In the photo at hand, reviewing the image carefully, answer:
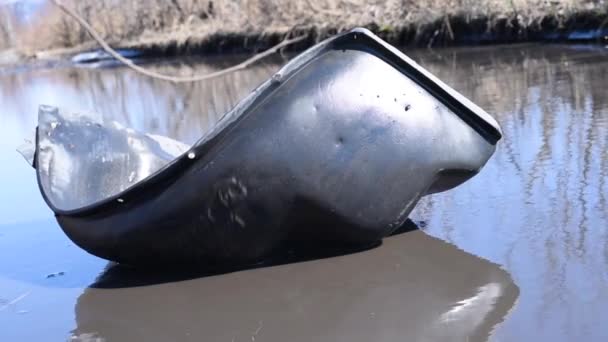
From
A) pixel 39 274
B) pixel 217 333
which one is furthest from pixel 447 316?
pixel 39 274

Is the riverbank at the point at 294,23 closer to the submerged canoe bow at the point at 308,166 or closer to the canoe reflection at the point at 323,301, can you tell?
the submerged canoe bow at the point at 308,166

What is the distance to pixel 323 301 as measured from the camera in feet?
9.53

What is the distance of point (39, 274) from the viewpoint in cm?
362

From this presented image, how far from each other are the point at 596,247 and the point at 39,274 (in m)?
2.37

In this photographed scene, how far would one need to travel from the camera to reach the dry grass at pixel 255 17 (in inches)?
523

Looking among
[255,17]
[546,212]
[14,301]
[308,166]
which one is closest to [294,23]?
[255,17]

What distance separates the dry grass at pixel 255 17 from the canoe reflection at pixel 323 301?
30.8 feet

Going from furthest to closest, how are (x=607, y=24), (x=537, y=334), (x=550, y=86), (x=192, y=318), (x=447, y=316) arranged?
1. (x=607, y=24)
2. (x=550, y=86)
3. (x=192, y=318)
4. (x=447, y=316)
5. (x=537, y=334)

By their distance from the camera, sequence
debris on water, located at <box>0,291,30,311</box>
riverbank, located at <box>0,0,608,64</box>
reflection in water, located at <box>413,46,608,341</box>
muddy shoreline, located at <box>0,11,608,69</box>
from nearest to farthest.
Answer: reflection in water, located at <box>413,46,608,341</box> < debris on water, located at <box>0,291,30,311</box> < muddy shoreline, located at <box>0,11,608,69</box> < riverbank, located at <box>0,0,608,64</box>

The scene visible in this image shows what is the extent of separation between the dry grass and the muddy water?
27.5ft

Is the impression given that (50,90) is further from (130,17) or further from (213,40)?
(130,17)

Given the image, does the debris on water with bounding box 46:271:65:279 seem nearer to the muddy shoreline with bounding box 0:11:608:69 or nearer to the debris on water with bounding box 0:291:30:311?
the debris on water with bounding box 0:291:30:311

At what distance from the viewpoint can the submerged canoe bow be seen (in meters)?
3.04

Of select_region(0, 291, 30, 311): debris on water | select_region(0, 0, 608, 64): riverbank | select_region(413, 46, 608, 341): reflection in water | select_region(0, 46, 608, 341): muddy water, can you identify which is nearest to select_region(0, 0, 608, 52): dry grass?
select_region(0, 0, 608, 64): riverbank
